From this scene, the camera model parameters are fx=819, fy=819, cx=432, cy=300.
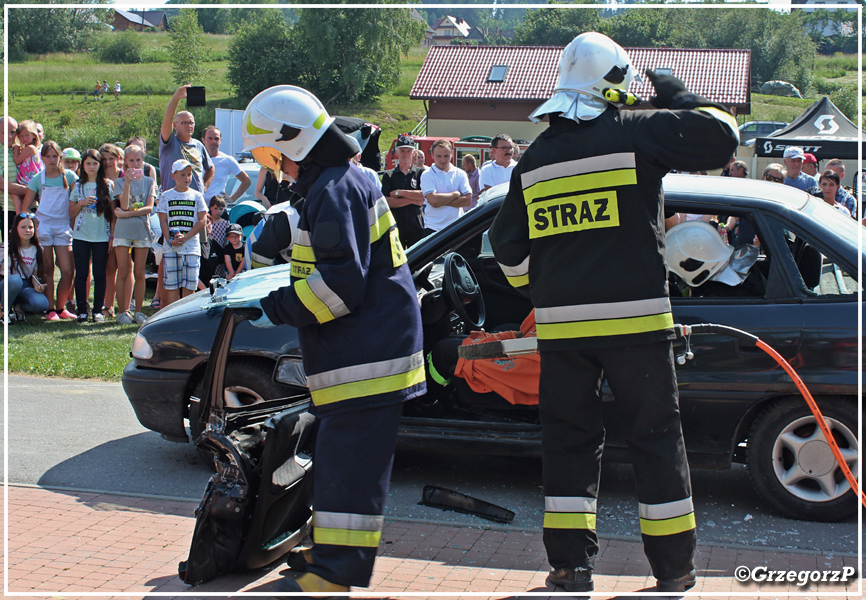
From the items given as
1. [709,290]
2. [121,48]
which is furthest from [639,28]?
[709,290]

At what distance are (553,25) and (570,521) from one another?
67157 mm

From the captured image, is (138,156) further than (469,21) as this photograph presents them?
No

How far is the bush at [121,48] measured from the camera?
5750cm

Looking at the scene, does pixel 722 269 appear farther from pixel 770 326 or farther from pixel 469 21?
pixel 469 21

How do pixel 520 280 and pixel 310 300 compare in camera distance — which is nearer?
pixel 310 300

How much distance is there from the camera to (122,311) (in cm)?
957

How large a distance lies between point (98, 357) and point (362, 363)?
18.3 feet

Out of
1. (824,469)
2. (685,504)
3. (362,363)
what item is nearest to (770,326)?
(824,469)

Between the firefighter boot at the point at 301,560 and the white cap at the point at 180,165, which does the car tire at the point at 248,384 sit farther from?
the white cap at the point at 180,165

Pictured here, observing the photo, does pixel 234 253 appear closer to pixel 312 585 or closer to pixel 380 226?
pixel 380 226

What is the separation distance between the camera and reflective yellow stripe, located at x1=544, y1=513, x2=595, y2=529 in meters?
3.14

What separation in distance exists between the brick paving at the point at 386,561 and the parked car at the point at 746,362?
0.53m

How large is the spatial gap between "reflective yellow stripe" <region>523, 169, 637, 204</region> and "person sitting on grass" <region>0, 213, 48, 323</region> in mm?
8084

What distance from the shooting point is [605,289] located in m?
3.06
